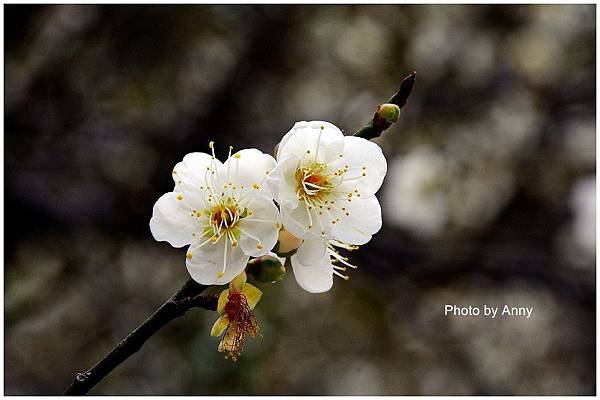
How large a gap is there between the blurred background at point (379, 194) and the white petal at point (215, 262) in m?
1.25

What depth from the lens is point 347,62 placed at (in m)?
2.61

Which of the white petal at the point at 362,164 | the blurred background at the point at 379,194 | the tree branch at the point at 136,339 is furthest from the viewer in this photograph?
the blurred background at the point at 379,194

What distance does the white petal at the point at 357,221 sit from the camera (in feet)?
2.33

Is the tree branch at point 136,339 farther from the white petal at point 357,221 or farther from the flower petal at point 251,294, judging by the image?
the white petal at point 357,221

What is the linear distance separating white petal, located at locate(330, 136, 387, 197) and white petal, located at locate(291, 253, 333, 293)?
3.0 inches

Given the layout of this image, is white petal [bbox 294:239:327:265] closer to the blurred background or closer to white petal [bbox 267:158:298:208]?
white petal [bbox 267:158:298:208]

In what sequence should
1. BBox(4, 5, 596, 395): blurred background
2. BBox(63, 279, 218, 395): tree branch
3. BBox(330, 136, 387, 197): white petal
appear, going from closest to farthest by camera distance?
BBox(63, 279, 218, 395): tree branch
BBox(330, 136, 387, 197): white petal
BBox(4, 5, 596, 395): blurred background

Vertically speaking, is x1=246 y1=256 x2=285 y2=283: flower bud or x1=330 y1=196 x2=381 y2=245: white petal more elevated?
x1=330 y1=196 x2=381 y2=245: white petal

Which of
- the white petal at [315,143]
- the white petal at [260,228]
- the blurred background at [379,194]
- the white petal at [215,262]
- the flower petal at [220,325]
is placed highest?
the white petal at [315,143]

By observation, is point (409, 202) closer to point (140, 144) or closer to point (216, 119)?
point (216, 119)

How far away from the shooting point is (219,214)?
2.40ft

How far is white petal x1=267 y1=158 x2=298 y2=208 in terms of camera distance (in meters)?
0.66

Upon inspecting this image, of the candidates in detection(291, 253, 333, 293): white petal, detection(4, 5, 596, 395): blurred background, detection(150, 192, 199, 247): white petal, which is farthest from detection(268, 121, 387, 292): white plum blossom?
detection(4, 5, 596, 395): blurred background

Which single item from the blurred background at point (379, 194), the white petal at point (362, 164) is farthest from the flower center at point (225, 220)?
the blurred background at point (379, 194)
